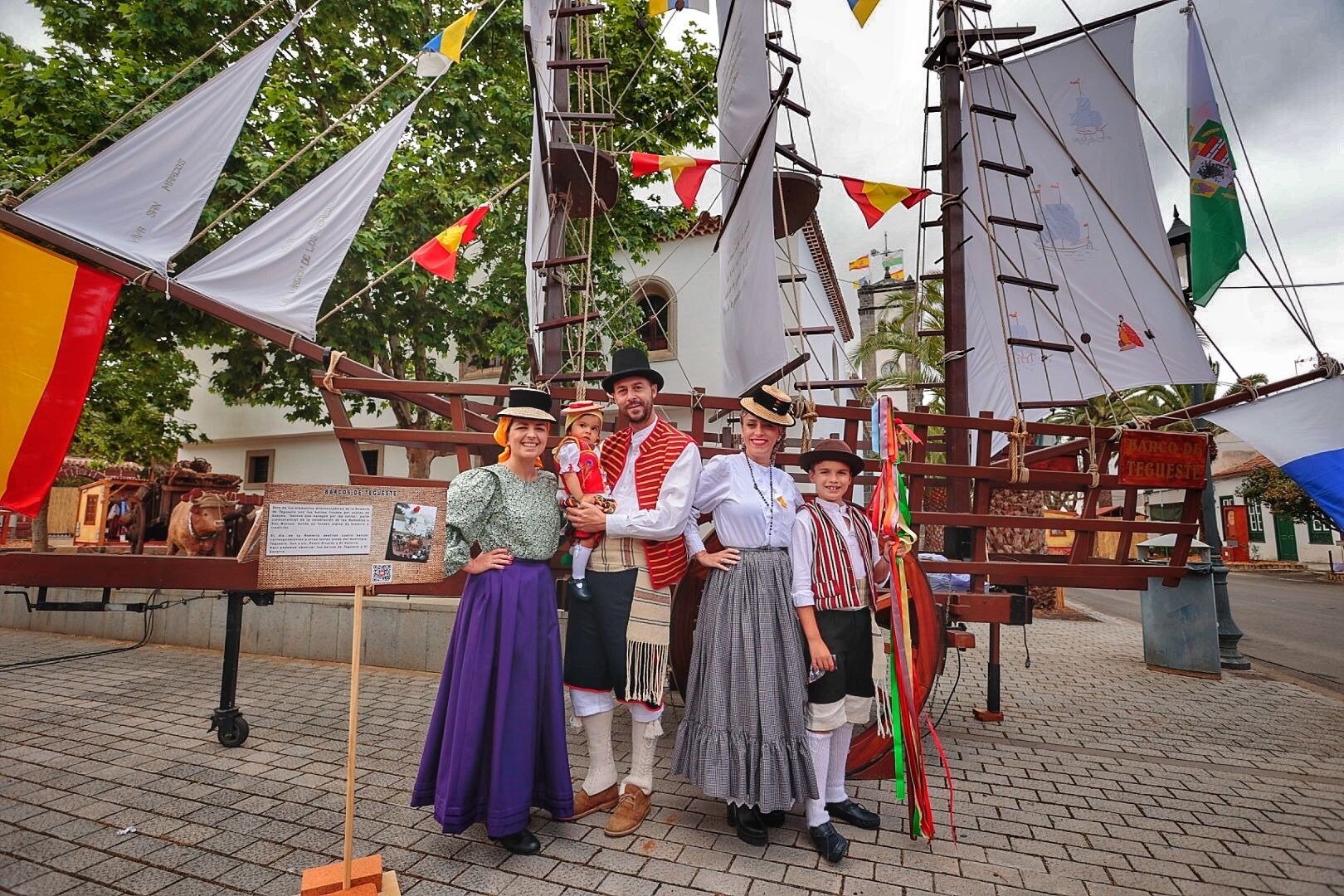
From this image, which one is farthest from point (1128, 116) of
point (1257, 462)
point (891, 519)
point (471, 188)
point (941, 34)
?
point (1257, 462)

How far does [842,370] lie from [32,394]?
22.7m

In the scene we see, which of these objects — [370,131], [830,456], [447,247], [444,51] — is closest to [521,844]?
[830,456]

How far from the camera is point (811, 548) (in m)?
2.79

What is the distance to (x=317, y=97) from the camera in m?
8.66

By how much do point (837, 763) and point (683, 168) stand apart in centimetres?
452

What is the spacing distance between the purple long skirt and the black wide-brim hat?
1.34 m

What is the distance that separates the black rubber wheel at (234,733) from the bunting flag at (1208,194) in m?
9.07

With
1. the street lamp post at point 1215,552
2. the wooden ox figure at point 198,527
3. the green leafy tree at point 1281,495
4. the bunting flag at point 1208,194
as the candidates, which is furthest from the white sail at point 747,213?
the green leafy tree at point 1281,495

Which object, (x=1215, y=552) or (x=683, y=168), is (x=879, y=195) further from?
(x=1215, y=552)

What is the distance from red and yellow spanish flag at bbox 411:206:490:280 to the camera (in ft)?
19.3

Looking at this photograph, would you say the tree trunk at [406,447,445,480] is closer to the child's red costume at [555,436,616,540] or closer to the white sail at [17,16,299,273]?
the white sail at [17,16,299,273]

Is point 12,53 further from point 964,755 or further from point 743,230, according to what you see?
point 964,755

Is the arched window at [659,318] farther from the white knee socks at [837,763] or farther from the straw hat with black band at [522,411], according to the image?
the white knee socks at [837,763]

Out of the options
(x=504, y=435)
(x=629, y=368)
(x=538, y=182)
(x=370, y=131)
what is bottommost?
(x=504, y=435)
